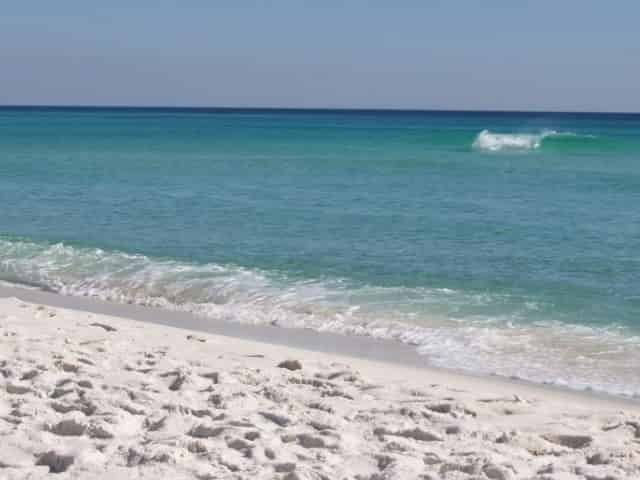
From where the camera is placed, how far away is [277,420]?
19.7 ft

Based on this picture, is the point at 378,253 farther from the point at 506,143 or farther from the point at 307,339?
the point at 506,143

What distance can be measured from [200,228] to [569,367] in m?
9.44

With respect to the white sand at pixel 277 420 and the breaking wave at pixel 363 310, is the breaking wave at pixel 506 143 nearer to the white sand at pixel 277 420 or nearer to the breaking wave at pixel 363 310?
the breaking wave at pixel 363 310

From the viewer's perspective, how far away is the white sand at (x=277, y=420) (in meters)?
5.21

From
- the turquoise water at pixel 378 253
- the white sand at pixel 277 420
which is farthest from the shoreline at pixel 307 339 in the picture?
the turquoise water at pixel 378 253

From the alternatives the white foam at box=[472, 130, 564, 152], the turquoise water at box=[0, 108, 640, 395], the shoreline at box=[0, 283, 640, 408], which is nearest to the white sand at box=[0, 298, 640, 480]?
the shoreline at box=[0, 283, 640, 408]

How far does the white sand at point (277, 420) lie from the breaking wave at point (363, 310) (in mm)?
866

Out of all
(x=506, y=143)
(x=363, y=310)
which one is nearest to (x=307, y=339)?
(x=363, y=310)

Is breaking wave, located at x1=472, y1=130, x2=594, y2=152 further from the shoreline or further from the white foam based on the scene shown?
the shoreline

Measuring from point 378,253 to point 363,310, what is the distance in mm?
3362

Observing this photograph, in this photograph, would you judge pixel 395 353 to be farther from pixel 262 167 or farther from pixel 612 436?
pixel 262 167

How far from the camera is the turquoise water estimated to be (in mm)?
9695

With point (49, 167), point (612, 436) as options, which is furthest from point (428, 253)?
point (49, 167)

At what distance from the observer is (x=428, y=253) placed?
45.7ft
